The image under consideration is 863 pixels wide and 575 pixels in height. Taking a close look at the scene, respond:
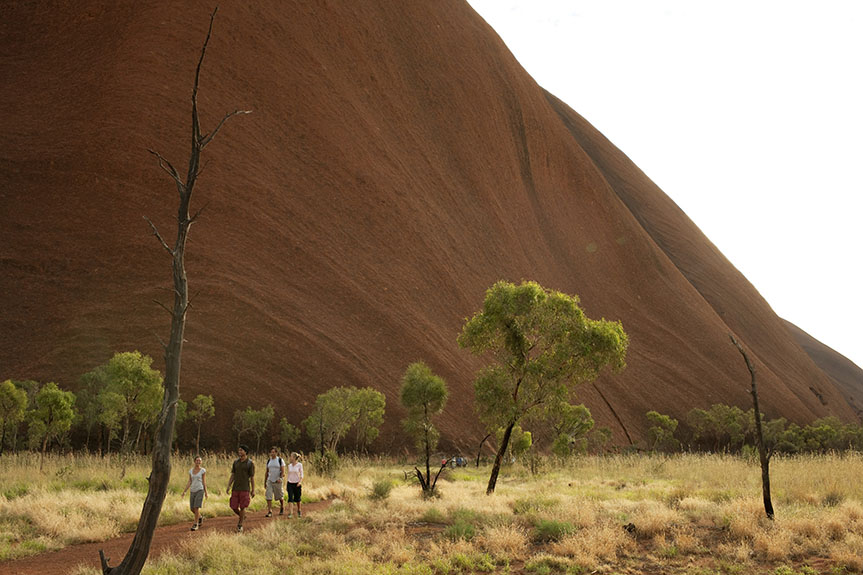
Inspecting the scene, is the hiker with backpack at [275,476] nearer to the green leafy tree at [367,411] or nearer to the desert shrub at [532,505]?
the desert shrub at [532,505]

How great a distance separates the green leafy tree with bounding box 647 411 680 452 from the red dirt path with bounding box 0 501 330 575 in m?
44.9

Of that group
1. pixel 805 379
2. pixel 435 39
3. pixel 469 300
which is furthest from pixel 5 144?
pixel 805 379

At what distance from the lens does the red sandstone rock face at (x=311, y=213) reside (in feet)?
128

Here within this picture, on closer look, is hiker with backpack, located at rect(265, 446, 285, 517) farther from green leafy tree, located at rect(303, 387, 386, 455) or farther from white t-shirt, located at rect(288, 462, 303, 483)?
green leafy tree, located at rect(303, 387, 386, 455)

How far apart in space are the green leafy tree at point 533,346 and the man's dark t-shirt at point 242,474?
27.0 ft

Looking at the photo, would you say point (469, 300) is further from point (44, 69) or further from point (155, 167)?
point (44, 69)

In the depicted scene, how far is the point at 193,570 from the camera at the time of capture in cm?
830

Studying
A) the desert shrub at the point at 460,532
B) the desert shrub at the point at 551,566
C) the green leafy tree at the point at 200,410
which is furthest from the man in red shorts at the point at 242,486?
the green leafy tree at the point at 200,410

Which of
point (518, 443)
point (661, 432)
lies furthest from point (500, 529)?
point (661, 432)

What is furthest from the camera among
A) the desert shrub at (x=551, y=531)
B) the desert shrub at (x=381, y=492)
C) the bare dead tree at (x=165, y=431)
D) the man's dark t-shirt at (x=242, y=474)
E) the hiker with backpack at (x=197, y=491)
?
the desert shrub at (x=381, y=492)

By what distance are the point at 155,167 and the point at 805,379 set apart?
80587 millimetres

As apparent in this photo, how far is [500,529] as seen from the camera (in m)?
11.0

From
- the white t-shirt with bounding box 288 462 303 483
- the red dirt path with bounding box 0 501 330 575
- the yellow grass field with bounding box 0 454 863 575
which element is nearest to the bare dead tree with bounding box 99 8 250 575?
the yellow grass field with bounding box 0 454 863 575

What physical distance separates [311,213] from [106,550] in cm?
4037
